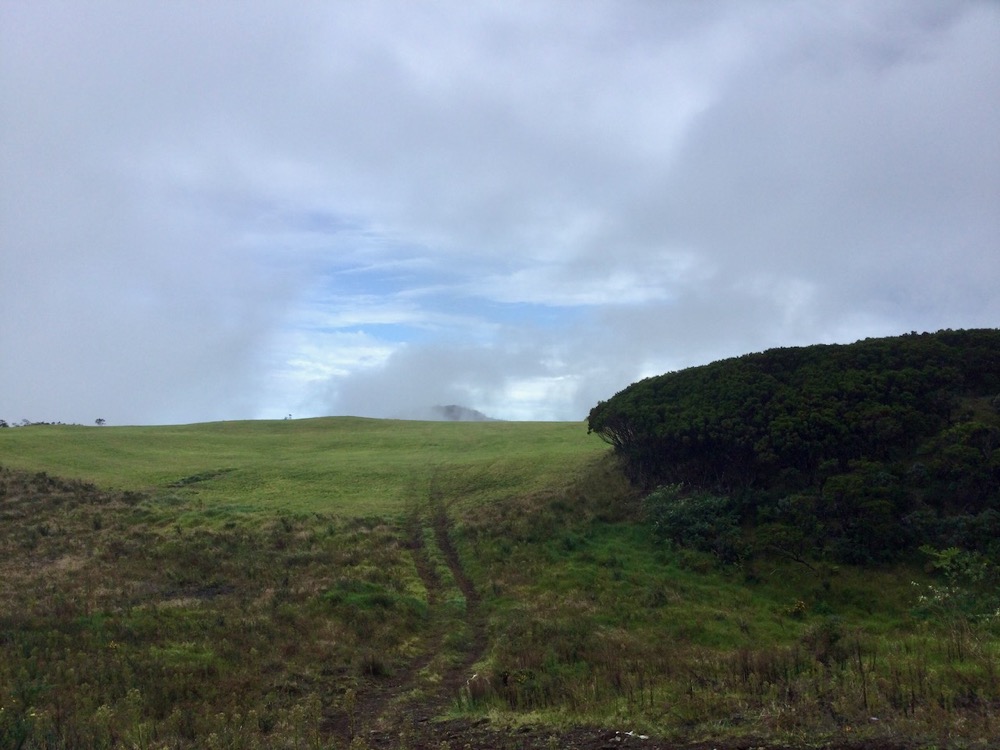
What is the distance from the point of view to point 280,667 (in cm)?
1468

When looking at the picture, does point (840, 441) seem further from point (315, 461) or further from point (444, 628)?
point (315, 461)

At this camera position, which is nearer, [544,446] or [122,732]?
[122,732]

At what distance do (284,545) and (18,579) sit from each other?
7728 mm

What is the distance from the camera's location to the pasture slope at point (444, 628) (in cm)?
960

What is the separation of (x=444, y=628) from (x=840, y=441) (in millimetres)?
13946

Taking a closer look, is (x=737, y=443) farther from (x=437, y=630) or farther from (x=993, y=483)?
(x=437, y=630)

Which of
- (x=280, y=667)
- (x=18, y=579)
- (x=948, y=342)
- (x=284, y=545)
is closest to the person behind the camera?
(x=280, y=667)

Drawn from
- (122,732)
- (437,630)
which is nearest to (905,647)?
(437,630)

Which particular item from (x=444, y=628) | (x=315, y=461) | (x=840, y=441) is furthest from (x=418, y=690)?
(x=315, y=461)

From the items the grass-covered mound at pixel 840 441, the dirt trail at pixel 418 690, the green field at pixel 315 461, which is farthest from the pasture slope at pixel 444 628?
the grass-covered mound at pixel 840 441

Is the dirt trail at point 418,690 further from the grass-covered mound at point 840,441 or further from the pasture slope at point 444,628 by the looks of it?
the grass-covered mound at point 840,441

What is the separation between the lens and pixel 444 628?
1834 cm

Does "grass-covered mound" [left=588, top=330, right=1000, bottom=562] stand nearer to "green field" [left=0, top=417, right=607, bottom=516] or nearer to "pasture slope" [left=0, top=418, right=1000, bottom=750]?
"pasture slope" [left=0, top=418, right=1000, bottom=750]

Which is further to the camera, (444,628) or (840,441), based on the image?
(840,441)
